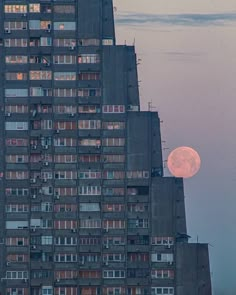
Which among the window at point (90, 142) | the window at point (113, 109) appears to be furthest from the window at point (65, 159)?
→ the window at point (113, 109)

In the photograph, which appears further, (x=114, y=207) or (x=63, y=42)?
(x=114, y=207)

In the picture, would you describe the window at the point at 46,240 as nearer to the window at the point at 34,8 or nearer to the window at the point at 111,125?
the window at the point at 111,125

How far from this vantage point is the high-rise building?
10031 cm

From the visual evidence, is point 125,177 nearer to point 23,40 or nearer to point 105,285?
point 105,285

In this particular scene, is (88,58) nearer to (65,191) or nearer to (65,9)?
(65,9)

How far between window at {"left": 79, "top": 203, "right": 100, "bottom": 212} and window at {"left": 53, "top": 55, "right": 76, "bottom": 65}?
15.7 m

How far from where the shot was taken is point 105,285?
101250mm

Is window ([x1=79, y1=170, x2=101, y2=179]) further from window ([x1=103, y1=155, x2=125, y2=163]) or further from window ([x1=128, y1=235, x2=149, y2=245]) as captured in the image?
window ([x1=128, y1=235, x2=149, y2=245])

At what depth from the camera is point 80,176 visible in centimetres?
10162

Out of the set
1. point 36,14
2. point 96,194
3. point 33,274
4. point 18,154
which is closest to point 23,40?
point 36,14

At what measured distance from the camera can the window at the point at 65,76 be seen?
329 feet

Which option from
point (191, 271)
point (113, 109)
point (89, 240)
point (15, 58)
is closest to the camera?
point (15, 58)

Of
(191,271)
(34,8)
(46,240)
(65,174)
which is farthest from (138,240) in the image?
(34,8)

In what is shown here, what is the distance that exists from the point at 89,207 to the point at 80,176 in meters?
3.56
